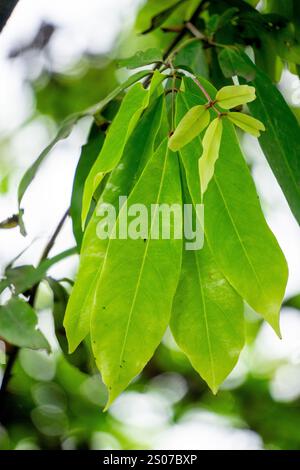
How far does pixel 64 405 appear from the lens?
6.64ft

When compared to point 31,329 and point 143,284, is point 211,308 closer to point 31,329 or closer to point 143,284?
point 143,284

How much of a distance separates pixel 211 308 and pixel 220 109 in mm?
188

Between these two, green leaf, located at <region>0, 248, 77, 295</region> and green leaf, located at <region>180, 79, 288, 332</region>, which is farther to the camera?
green leaf, located at <region>0, 248, 77, 295</region>

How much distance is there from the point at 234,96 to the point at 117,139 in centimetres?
13

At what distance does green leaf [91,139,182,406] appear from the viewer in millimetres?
681

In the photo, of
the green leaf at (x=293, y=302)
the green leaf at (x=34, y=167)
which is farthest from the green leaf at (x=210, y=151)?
the green leaf at (x=293, y=302)

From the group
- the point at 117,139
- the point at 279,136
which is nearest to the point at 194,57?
the point at 279,136

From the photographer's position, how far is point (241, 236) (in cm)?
70

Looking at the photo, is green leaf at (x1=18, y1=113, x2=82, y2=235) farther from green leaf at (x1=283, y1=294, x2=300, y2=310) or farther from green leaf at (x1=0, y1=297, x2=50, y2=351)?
green leaf at (x1=283, y1=294, x2=300, y2=310)

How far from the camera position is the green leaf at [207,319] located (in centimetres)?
72

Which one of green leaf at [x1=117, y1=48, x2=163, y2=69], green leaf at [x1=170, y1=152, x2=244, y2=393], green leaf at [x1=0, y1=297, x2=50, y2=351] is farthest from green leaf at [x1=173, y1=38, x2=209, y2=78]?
green leaf at [x1=0, y1=297, x2=50, y2=351]

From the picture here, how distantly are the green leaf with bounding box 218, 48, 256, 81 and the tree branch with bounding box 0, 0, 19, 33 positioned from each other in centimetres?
26
